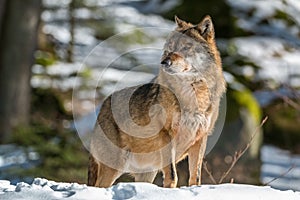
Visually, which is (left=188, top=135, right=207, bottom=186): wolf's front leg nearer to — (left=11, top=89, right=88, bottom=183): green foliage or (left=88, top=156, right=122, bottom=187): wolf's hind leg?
(left=88, top=156, right=122, bottom=187): wolf's hind leg

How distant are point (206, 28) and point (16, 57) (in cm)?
716

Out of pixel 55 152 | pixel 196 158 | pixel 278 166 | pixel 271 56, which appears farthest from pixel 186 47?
pixel 271 56

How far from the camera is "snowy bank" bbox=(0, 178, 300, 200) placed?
430 centimetres

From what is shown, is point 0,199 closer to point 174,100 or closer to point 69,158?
point 174,100

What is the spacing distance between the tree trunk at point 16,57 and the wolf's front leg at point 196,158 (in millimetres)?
6905

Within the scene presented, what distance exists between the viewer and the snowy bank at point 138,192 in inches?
169

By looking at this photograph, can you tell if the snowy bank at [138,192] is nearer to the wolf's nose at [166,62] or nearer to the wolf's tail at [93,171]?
the wolf's nose at [166,62]

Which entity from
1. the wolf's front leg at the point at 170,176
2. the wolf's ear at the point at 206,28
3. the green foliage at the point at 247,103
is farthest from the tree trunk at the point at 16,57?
the wolf's ear at the point at 206,28

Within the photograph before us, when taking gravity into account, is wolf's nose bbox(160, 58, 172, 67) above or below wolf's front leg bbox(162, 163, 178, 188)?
above

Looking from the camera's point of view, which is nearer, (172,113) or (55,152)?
(172,113)

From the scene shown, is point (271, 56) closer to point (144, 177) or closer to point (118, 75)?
point (118, 75)

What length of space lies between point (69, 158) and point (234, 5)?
9347 millimetres

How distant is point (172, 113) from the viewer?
5680mm

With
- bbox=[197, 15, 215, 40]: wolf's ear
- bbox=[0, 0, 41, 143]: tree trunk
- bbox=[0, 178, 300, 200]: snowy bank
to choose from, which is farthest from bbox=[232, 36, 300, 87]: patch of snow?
bbox=[0, 178, 300, 200]: snowy bank
